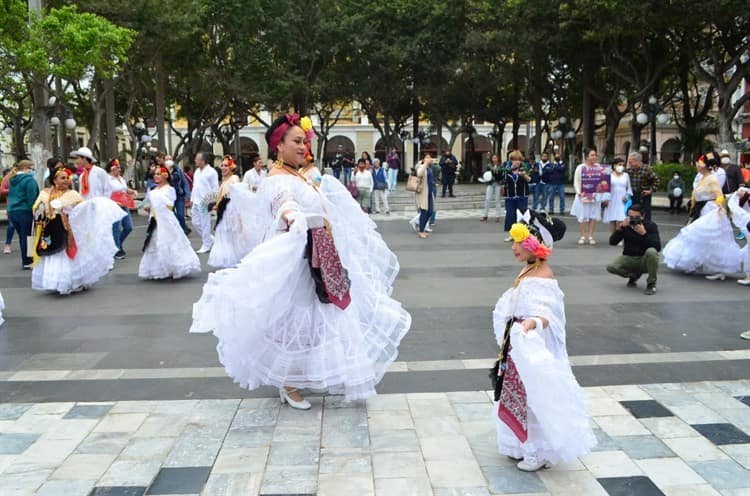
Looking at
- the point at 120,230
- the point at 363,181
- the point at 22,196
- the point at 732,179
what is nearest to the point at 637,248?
the point at 732,179

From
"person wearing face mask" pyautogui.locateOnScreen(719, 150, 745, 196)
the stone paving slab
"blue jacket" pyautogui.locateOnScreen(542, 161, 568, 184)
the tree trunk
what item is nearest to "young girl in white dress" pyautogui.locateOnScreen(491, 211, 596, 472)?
the stone paving slab

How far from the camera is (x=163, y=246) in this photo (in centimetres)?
944

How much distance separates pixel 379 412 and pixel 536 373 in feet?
4.79

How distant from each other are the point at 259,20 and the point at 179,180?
16024 millimetres

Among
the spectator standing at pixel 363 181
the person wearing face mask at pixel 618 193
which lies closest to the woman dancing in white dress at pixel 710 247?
the person wearing face mask at pixel 618 193

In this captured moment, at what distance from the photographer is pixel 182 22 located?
834 inches

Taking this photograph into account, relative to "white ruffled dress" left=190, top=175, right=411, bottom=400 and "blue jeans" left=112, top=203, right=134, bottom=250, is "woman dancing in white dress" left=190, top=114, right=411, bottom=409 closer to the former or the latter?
"white ruffled dress" left=190, top=175, right=411, bottom=400

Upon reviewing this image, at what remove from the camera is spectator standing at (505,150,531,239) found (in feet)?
43.5

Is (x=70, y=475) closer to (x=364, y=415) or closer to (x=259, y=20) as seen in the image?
(x=364, y=415)

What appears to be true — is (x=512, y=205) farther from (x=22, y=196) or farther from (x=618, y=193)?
(x=22, y=196)

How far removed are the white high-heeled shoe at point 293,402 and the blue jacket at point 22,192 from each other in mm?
7761

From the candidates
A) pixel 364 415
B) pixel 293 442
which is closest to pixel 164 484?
pixel 293 442

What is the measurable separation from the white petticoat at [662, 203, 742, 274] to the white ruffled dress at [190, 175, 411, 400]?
631 centimetres

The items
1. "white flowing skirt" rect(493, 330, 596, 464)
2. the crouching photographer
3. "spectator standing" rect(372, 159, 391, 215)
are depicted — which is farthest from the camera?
"spectator standing" rect(372, 159, 391, 215)
